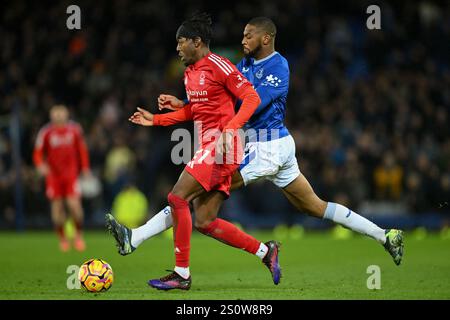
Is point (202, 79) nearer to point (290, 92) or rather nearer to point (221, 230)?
point (221, 230)

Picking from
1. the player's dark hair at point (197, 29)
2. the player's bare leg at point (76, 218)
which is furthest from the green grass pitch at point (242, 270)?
the player's dark hair at point (197, 29)

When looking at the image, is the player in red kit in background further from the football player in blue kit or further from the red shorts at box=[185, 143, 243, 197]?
the red shorts at box=[185, 143, 243, 197]

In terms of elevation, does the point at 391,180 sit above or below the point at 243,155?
below

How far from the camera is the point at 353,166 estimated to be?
17219 mm

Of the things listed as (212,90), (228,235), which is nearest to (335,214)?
(228,235)

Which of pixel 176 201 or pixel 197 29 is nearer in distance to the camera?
pixel 176 201

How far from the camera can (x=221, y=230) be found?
7.88m

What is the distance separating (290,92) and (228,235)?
11.9 meters

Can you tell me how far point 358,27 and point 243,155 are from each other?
14089 mm

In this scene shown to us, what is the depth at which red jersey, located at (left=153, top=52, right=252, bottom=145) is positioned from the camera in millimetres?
7621

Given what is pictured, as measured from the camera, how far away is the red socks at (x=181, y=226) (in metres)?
7.62

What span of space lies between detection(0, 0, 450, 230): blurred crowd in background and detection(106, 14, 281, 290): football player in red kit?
9.41 metres
